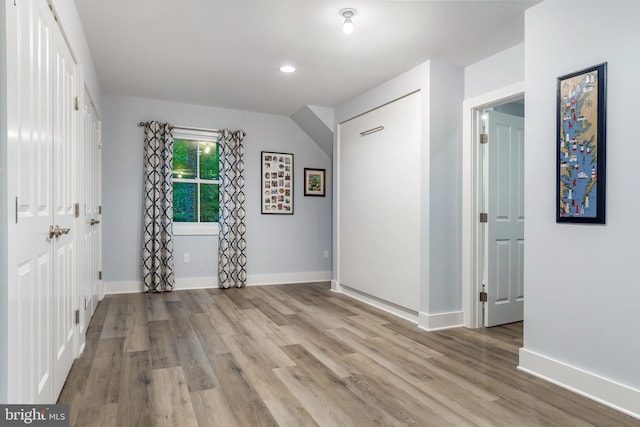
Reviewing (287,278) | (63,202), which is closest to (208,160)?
(287,278)

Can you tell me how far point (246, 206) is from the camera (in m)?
5.51

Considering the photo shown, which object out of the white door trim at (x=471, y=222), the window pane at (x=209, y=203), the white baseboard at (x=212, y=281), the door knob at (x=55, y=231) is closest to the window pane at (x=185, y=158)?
the window pane at (x=209, y=203)

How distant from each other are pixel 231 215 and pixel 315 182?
143 centimetres

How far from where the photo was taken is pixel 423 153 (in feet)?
11.8

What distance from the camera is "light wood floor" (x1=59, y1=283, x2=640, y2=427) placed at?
1.98m

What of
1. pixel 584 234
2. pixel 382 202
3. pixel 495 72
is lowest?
pixel 584 234

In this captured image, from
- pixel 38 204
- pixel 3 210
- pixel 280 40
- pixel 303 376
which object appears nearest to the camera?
pixel 3 210

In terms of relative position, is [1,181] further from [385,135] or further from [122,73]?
[385,135]

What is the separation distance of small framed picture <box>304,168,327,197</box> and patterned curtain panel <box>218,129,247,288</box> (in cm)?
104

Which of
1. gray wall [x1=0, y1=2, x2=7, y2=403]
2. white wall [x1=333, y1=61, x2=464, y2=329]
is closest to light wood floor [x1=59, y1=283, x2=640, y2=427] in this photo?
white wall [x1=333, y1=61, x2=464, y2=329]

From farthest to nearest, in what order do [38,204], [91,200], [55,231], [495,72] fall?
[91,200]
[495,72]
[55,231]
[38,204]

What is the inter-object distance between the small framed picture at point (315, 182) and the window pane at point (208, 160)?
4.42 ft

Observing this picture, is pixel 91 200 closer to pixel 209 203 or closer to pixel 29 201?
pixel 209 203

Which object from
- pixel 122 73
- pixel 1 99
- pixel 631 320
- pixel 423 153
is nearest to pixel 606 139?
pixel 631 320
